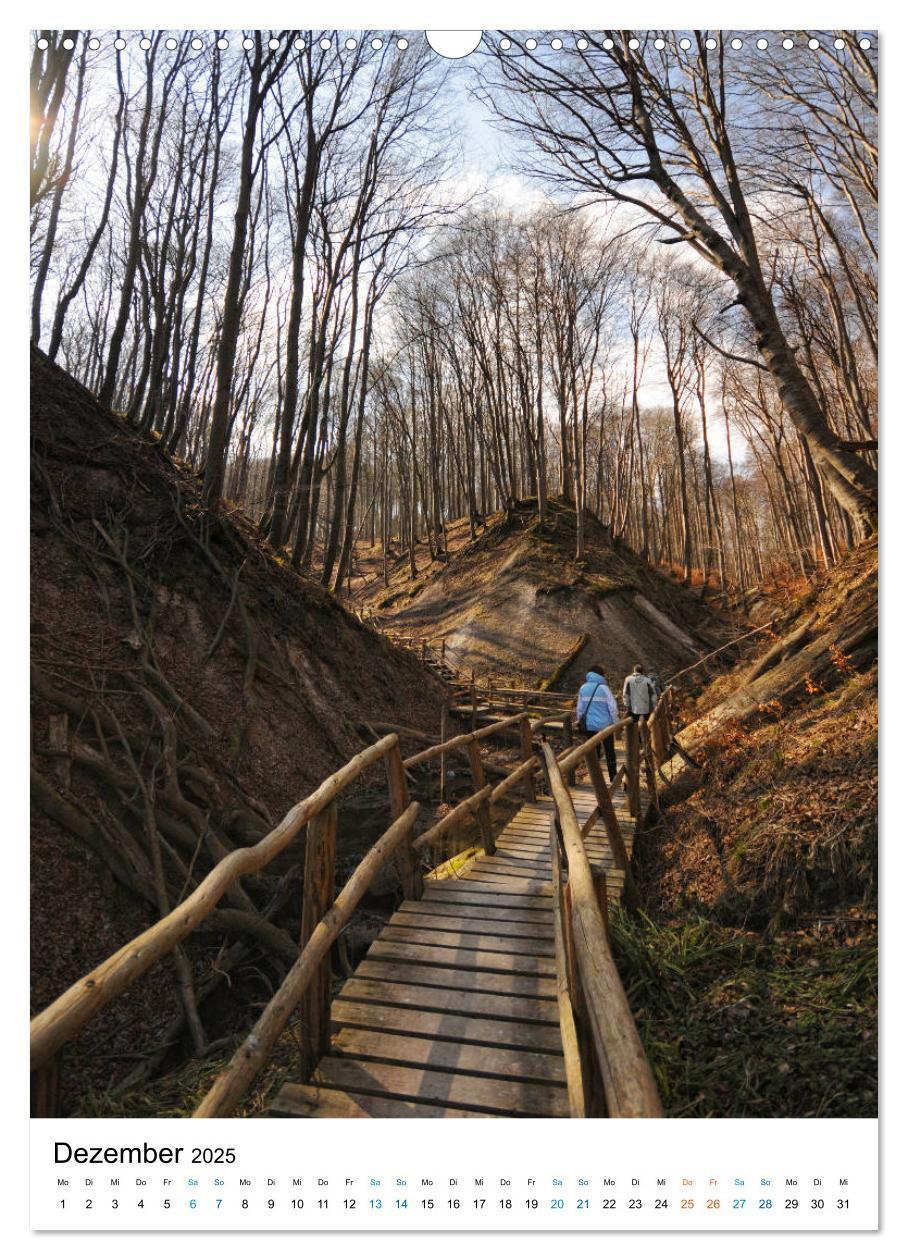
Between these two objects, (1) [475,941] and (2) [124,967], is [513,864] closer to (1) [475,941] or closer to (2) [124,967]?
(1) [475,941]

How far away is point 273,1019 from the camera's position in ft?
7.70

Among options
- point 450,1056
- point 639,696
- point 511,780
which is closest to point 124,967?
A: point 450,1056

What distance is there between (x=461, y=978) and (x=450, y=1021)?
1.44ft

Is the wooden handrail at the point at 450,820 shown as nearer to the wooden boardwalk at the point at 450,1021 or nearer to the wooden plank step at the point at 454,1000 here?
the wooden boardwalk at the point at 450,1021

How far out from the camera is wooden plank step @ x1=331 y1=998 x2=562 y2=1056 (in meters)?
2.92

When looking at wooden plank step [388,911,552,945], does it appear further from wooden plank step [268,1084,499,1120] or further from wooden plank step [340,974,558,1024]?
wooden plank step [268,1084,499,1120]

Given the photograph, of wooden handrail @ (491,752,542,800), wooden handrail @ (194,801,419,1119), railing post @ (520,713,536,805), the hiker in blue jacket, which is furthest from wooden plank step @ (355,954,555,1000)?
the hiker in blue jacket

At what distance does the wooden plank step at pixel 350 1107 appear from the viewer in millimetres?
2510

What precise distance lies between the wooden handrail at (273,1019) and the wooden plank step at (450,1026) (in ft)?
1.75

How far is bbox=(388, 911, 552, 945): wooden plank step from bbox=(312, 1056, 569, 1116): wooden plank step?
4.62 feet
